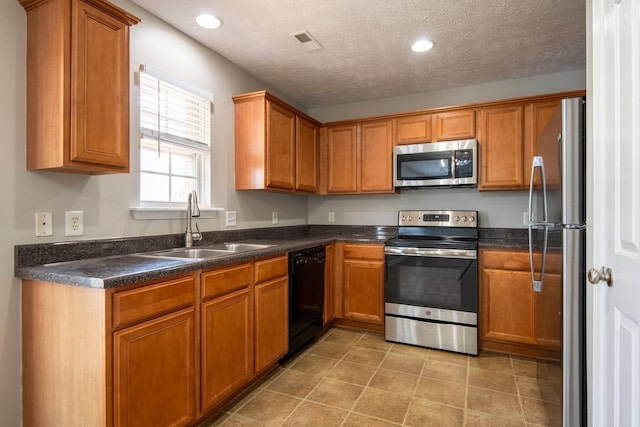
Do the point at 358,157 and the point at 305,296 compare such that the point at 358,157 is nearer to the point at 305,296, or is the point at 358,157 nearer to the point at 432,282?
the point at 432,282

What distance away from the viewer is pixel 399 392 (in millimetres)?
2195

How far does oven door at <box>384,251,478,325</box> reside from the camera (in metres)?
2.79

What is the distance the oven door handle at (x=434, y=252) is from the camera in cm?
277

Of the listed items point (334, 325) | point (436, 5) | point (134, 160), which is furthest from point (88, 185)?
point (334, 325)

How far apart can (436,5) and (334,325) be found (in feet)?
9.64

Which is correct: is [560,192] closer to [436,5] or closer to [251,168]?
[436,5]

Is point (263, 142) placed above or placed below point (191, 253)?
above

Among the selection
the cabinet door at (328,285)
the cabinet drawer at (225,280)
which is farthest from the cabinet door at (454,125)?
the cabinet drawer at (225,280)

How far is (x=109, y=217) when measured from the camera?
1.91 meters

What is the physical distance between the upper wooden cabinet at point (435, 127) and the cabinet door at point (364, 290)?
131 centimetres

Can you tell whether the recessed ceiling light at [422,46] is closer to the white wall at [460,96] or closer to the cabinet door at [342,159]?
the white wall at [460,96]

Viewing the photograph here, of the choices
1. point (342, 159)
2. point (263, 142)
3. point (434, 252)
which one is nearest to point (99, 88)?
point (263, 142)

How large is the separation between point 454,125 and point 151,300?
9.62 feet

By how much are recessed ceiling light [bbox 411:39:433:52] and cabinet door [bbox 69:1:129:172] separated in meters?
1.97
